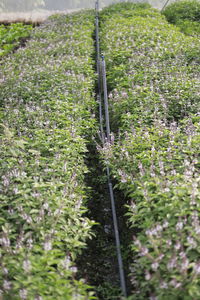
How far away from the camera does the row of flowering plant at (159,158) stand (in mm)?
2631

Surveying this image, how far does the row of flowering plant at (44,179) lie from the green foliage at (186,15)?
650cm

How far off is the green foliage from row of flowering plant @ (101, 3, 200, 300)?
13.6ft

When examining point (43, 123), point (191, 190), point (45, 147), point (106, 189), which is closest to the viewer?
point (191, 190)

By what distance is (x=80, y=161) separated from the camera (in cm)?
477

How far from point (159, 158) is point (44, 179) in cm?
141

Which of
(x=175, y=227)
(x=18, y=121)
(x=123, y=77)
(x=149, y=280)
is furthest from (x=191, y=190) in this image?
(x=123, y=77)

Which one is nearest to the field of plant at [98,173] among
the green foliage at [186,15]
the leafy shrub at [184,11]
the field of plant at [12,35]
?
the field of plant at [12,35]

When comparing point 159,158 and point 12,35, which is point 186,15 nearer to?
point 12,35

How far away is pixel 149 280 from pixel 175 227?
546mm

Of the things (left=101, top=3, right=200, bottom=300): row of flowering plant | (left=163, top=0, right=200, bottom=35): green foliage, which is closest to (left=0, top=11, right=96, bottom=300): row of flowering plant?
(left=101, top=3, right=200, bottom=300): row of flowering plant

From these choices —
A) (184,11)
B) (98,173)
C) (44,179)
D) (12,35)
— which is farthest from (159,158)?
(184,11)

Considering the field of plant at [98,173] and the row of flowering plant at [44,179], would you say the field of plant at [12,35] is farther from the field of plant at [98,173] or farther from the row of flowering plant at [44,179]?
the row of flowering plant at [44,179]

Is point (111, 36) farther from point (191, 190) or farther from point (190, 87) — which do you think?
point (191, 190)

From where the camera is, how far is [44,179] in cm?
392
